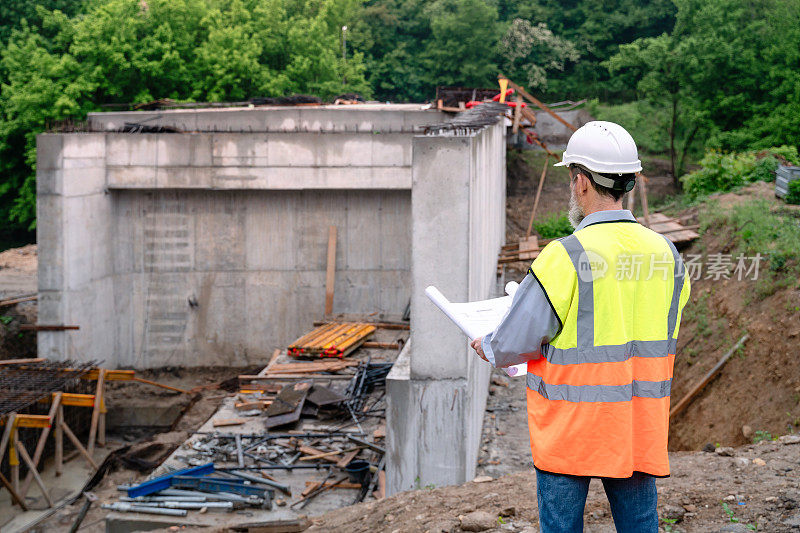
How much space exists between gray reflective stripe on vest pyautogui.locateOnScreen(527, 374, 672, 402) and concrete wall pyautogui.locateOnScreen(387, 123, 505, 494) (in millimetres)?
5152

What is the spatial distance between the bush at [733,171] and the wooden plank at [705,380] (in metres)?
7.68

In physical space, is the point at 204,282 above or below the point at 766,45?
below

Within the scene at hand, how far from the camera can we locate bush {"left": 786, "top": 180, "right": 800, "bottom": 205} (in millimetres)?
13859

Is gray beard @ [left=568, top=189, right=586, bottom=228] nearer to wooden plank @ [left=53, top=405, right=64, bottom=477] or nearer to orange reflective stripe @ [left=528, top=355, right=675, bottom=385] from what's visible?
orange reflective stripe @ [left=528, top=355, right=675, bottom=385]

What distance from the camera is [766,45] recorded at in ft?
75.5

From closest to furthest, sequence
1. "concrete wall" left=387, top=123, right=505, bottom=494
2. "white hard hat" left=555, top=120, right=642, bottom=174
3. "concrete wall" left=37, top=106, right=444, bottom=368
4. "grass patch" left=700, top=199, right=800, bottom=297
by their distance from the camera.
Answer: "white hard hat" left=555, top=120, right=642, bottom=174 → "concrete wall" left=387, top=123, right=505, bottom=494 → "grass patch" left=700, top=199, right=800, bottom=297 → "concrete wall" left=37, top=106, right=444, bottom=368

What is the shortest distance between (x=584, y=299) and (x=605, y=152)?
22.1 inches

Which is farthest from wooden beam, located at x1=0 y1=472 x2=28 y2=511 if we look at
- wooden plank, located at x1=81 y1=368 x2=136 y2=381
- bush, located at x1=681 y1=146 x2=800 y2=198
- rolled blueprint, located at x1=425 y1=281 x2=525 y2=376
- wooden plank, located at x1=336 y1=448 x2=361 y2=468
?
bush, located at x1=681 y1=146 x2=800 y2=198

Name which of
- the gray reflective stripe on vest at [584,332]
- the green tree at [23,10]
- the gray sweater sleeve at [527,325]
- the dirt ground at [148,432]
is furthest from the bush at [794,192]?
the green tree at [23,10]

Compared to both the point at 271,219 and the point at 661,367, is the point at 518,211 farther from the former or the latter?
the point at 661,367

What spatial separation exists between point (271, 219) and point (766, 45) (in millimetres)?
15399

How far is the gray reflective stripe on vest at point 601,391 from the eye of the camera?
2695 mm

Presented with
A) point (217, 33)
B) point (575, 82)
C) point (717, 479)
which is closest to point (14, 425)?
point (717, 479)

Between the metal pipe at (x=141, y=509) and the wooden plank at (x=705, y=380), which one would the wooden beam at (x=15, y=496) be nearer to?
the metal pipe at (x=141, y=509)
